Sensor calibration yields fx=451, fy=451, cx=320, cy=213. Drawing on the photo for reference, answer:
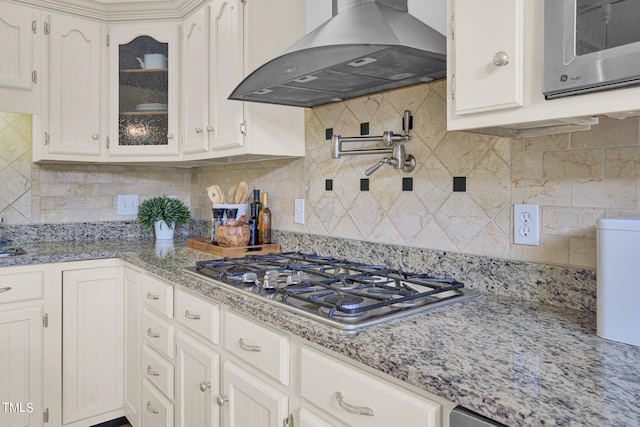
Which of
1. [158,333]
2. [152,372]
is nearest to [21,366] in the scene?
[152,372]

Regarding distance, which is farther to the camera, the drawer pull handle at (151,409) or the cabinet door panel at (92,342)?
the cabinet door panel at (92,342)

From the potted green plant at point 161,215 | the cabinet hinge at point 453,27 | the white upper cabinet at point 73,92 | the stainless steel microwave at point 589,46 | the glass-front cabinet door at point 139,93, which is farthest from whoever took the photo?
the potted green plant at point 161,215

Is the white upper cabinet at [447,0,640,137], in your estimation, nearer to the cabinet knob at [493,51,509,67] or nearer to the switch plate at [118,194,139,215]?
the cabinet knob at [493,51,509,67]

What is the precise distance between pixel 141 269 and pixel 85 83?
3.79ft

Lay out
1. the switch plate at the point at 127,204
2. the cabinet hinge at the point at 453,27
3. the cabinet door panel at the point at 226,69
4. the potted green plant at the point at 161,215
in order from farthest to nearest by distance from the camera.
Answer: the switch plate at the point at 127,204, the potted green plant at the point at 161,215, the cabinet door panel at the point at 226,69, the cabinet hinge at the point at 453,27

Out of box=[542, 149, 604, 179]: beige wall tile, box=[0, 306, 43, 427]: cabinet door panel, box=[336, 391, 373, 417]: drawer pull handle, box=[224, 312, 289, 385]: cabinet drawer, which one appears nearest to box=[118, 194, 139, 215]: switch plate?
box=[0, 306, 43, 427]: cabinet door panel

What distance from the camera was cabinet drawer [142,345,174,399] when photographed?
181 cm

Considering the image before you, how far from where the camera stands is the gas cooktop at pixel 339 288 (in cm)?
109

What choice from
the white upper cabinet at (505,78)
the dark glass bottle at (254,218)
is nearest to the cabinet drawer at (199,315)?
the dark glass bottle at (254,218)

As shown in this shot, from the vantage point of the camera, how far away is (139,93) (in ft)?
8.38

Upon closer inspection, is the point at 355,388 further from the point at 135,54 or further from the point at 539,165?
the point at 135,54

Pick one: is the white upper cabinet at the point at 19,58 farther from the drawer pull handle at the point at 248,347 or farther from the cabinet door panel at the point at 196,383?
the drawer pull handle at the point at 248,347

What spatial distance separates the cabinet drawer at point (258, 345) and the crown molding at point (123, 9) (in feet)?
5.79

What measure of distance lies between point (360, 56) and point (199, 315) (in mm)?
1000
